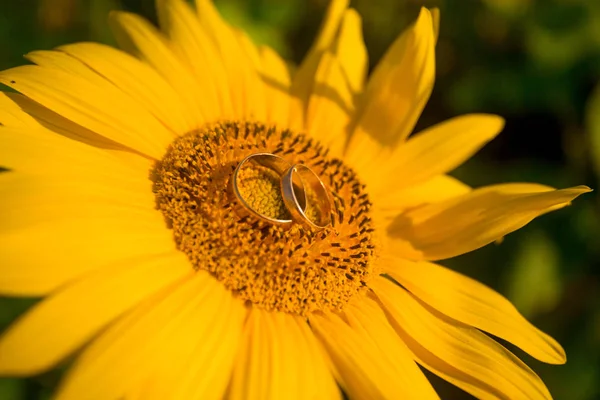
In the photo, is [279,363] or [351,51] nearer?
[279,363]

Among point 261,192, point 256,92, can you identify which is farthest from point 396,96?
point 261,192

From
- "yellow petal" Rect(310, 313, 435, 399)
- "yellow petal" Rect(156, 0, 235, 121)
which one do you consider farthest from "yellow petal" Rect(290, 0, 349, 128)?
"yellow petal" Rect(310, 313, 435, 399)

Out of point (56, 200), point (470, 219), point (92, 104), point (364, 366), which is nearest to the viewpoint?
point (56, 200)

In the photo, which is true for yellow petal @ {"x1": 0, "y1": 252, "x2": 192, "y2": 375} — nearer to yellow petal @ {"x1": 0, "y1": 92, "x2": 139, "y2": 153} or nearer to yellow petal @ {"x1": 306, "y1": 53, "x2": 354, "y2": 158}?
yellow petal @ {"x1": 0, "y1": 92, "x2": 139, "y2": 153}

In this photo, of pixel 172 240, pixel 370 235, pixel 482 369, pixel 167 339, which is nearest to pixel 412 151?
pixel 370 235

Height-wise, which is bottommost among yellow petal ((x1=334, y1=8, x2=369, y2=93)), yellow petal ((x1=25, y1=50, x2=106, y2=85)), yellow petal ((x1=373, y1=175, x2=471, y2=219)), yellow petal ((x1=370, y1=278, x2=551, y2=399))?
yellow petal ((x1=370, y1=278, x2=551, y2=399))

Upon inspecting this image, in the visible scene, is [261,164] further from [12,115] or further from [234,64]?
[12,115]

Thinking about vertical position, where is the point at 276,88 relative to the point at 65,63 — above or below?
above
